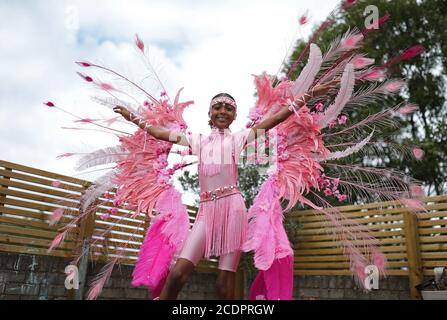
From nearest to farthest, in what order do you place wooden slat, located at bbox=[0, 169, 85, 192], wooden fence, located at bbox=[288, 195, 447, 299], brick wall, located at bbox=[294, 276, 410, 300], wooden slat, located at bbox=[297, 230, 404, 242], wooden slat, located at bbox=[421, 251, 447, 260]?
1. wooden slat, located at bbox=[0, 169, 85, 192]
2. wooden slat, located at bbox=[421, 251, 447, 260]
3. wooden fence, located at bbox=[288, 195, 447, 299]
4. brick wall, located at bbox=[294, 276, 410, 300]
5. wooden slat, located at bbox=[297, 230, 404, 242]

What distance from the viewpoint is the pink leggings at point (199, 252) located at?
2.43 m

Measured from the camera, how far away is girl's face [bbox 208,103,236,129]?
2.85 meters

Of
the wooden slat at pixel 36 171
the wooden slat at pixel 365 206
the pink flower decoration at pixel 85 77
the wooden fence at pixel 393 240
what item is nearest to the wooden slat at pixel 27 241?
the wooden slat at pixel 36 171

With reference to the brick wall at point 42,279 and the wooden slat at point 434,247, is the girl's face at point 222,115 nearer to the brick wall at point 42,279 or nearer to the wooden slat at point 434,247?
the brick wall at point 42,279

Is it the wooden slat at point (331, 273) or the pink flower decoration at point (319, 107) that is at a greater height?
the pink flower decoration at point (319, 107)

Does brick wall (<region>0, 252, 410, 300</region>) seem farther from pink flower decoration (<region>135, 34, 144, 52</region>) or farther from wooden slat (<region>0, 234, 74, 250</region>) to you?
pink flower decoration (<region>135, 34, 144, 52</region>)

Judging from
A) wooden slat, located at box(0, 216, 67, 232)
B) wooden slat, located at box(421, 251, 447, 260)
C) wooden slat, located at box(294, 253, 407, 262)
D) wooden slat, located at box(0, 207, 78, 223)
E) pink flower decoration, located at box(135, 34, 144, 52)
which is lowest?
wooden slat, located at box(294, 253, 407, 262)

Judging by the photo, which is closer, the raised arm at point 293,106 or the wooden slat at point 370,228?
the raised arm at point 293,106

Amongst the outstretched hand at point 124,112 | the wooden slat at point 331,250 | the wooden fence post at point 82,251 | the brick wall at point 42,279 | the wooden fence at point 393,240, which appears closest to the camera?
the outstretched hand at point 124,112

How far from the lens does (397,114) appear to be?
3.10 m

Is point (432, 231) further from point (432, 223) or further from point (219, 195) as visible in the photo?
point (219, 195)

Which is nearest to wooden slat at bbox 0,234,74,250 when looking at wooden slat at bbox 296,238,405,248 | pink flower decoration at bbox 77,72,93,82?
pink flower decoration at bbox 77,72,93,82

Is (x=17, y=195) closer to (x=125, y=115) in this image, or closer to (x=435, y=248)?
(x=125, y=115)
